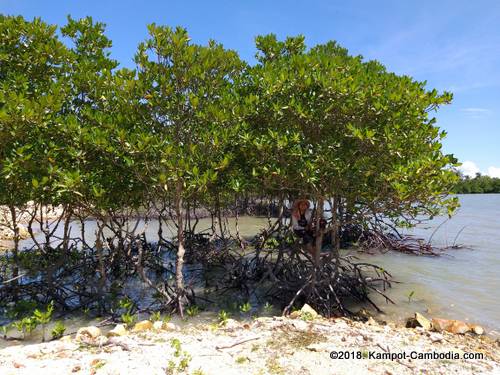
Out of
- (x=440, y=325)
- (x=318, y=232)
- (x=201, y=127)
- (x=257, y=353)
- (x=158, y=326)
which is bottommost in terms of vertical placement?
(x=440, y=325)

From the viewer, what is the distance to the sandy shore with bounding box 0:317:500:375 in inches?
160

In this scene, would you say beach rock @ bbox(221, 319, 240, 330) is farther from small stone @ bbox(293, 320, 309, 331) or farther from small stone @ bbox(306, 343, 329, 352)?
small stone @ bbox(306, 343, 329, 352)

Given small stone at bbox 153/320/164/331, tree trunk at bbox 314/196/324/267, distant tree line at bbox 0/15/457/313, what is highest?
distant tree line at bbox 0/15/457/313

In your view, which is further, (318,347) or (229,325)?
(229,325)

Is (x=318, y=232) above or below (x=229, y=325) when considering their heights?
above

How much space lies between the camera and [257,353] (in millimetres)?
4457

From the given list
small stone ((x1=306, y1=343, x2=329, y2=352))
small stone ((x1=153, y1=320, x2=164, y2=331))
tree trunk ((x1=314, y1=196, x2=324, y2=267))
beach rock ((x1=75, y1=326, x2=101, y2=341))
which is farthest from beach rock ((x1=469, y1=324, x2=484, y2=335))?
beach rock ((x1=75, y1=326, x2=101, y2=341))

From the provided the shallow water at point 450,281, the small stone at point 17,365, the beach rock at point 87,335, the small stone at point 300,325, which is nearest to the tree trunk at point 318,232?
the shallow water at point 450,281

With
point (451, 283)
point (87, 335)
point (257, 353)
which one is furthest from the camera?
point (451, 283)

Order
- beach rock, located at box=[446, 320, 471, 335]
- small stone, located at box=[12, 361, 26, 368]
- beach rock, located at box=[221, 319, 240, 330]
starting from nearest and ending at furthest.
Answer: small stone, located at box=[12, 361, 26, 368], beach rock, located at box=[221, 319, 240, 330], beach rock, located at box=[446, 320, 471, 335]

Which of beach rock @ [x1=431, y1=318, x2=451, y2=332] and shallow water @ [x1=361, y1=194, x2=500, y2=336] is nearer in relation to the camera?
beach rock @ [x1=431, y1=318, x2=451, y2=332]

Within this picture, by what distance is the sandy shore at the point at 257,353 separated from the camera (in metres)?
4.07

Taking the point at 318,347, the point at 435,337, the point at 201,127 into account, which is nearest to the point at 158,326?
the point at 318,347

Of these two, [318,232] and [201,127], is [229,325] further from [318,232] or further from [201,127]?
[201,127]
